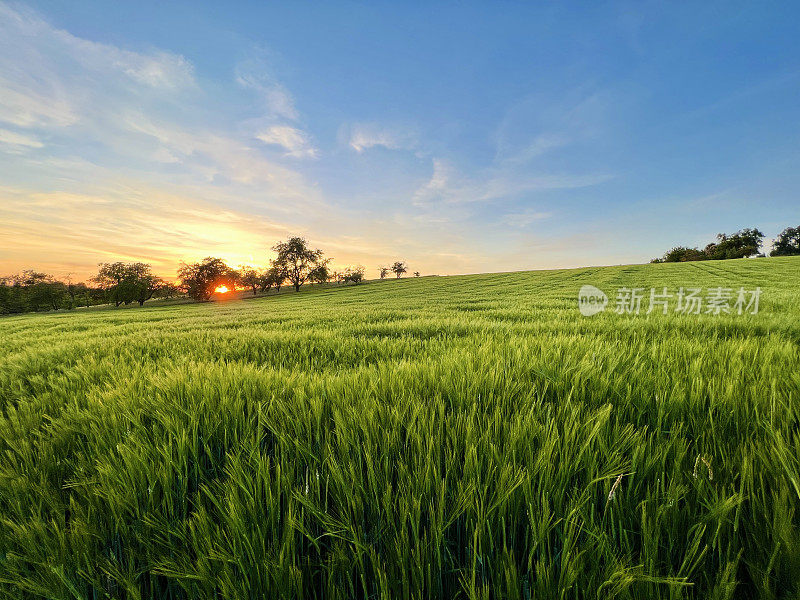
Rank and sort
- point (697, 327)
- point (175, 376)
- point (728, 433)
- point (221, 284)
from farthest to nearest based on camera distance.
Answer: point (221, 284)
point (697, 327)
point (175, 376)
point (728, 433)

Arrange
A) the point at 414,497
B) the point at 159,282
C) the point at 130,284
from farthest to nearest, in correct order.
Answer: the point at 159,282, the point at 130,284, the point at 414,497

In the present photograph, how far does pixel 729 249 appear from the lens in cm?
9344

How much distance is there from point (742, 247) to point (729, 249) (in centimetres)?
286

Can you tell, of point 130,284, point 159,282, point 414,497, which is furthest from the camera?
point 159,282

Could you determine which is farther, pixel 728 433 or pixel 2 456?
pixel 2 456

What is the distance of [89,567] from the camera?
28.4 inches

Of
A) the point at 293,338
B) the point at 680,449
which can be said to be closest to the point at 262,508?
the point at 680,449

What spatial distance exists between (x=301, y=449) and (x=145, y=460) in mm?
489

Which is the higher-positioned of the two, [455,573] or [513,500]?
[513,500]

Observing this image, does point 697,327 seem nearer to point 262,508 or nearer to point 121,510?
point 262,508

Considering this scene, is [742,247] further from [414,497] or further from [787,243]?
[414,497]

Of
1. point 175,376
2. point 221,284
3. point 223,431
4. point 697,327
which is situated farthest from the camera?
point 221,284

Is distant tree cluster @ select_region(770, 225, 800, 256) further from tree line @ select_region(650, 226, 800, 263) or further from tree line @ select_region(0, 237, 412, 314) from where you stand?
tree line @ select_region(0, 237, 412, 314)

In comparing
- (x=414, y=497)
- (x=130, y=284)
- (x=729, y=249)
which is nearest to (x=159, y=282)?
(x=130, y=284)
